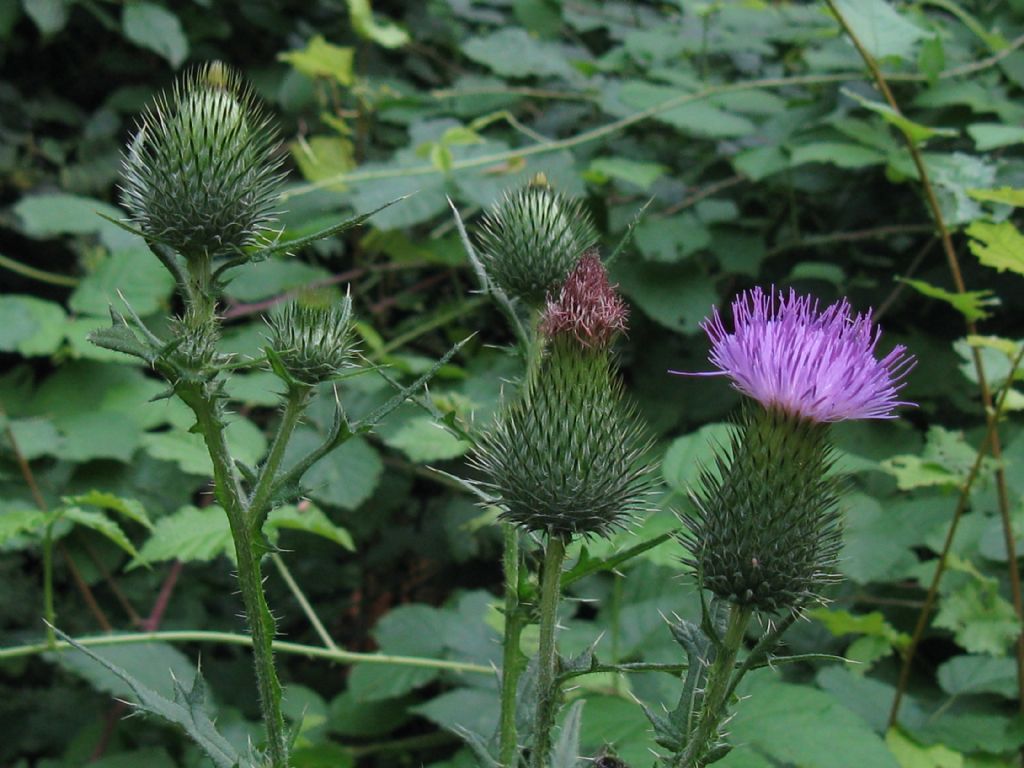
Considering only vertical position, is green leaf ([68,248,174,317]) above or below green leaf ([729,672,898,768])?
above

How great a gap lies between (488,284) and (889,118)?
1.64 m

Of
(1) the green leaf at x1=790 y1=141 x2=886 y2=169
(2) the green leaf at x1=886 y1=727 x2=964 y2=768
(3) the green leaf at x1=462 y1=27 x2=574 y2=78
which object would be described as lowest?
(2) the green leaf at x1=886 y1=727 x2=964 y2=768

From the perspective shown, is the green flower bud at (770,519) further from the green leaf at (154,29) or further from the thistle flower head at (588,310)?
the green leaf at (154,29)

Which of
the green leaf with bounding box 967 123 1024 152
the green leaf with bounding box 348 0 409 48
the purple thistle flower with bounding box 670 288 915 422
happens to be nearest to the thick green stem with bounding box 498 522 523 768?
the purple thistle flower with bounding box 670 288 915 422

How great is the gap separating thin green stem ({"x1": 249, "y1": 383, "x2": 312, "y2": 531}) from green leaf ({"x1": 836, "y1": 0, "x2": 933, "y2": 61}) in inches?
97.6

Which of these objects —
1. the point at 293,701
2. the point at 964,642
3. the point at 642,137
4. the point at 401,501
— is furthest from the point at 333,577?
the point at 964,642

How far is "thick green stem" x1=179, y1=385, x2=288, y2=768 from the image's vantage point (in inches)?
61.7

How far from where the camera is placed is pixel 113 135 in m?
5.23

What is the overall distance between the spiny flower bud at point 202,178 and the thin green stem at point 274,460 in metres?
0.29

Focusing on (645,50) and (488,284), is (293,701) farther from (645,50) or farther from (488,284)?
(645,50)

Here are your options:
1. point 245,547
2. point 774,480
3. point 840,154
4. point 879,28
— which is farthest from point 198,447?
point 879,28

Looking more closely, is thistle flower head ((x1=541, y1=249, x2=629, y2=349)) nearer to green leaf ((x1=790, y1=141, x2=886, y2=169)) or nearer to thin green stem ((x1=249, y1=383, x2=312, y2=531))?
thin green stem ((x1=249, y1=383, x2=312, y2=531))

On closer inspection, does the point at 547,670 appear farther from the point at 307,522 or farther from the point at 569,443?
the point at 307,522

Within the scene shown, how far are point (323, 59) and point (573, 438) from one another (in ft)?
10.7
